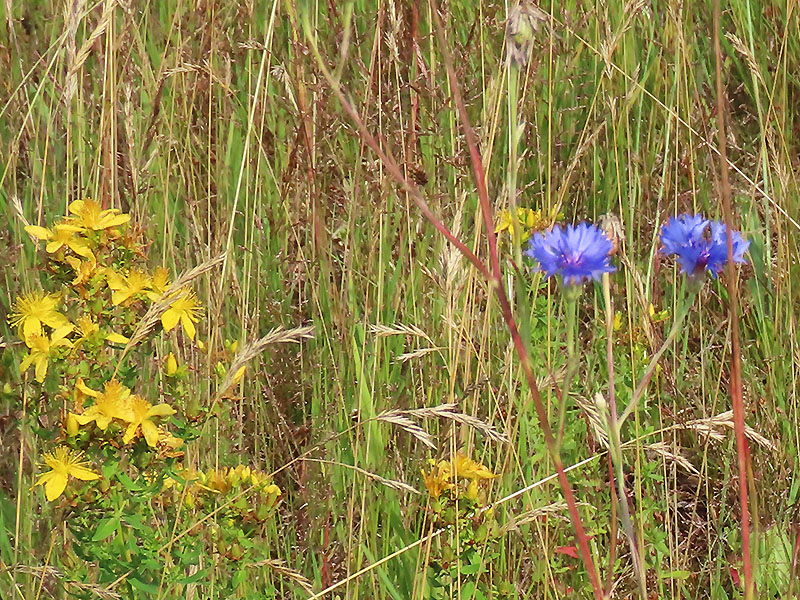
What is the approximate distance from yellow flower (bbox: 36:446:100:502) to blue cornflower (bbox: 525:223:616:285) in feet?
2.00

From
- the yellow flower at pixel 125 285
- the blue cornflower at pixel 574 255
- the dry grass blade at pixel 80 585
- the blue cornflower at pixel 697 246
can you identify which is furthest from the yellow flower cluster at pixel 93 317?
the blue cornflower at pixel 697 246

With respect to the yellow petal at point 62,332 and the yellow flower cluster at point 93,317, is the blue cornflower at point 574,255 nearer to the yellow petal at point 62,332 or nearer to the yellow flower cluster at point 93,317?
the yellow flower cluster at point 93,317

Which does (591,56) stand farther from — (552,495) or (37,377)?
(37,377)

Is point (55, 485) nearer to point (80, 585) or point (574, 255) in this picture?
point (80, 585)

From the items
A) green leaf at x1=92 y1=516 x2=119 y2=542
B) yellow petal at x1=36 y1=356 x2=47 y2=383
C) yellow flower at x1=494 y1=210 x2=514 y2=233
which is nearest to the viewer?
green leaf at x1=92 y1=516 x2=119 y2=542

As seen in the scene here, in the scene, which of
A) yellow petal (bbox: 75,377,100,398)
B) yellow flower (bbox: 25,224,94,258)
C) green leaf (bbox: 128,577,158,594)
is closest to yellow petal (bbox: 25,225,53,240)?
yellow flower (bbox: 25,224,94,258)

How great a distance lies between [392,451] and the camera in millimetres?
1694

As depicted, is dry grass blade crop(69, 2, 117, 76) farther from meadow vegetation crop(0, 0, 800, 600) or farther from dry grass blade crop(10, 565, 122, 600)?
dry grass blade crop(10, 565, 122, 600)

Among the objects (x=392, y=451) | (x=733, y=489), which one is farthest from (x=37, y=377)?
(x=733, y=489)

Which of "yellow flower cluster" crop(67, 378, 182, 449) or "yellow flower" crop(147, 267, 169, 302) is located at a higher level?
"yellow flower" crop(147, 267, 169, 302)

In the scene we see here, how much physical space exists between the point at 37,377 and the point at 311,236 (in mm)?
682

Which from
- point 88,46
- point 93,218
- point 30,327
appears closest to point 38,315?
point 30,327

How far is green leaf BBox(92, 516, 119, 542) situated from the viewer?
1194mm

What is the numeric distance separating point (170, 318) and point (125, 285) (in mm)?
75
